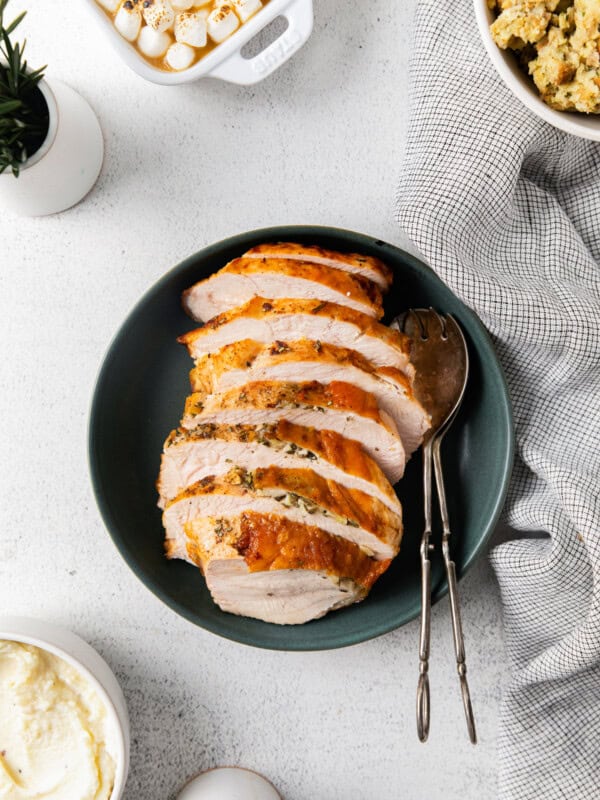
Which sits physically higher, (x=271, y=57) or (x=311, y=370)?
(x=271, y=57)

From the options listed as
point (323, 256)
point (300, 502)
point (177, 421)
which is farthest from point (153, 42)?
point (300, 502)

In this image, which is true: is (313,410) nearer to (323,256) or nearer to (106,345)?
(323,256)

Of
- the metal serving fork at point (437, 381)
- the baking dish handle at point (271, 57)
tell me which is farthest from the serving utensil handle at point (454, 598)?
the baking dish handle at point (271, 57)

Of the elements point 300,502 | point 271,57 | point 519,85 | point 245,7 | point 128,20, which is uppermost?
point 128,20

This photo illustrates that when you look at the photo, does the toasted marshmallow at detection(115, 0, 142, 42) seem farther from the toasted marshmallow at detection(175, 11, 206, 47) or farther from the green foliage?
the green foliage

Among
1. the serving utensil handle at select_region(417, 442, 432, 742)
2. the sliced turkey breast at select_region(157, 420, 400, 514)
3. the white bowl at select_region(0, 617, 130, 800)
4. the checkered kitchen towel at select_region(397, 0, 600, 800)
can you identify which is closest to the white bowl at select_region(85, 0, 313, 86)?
the checkered kitchen towel at select_region(397, 0, 600, 800)

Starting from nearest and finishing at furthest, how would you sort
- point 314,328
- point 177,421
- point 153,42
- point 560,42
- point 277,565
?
1. point 560,42
2. point 277,565
3. point 314,328
4. point 153,42
5. point 177,421

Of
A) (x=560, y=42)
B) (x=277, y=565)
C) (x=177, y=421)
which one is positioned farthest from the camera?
(x=177, y=421)

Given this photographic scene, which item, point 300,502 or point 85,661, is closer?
point 300,502

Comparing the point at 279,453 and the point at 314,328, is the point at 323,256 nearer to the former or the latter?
the point at 314,328
